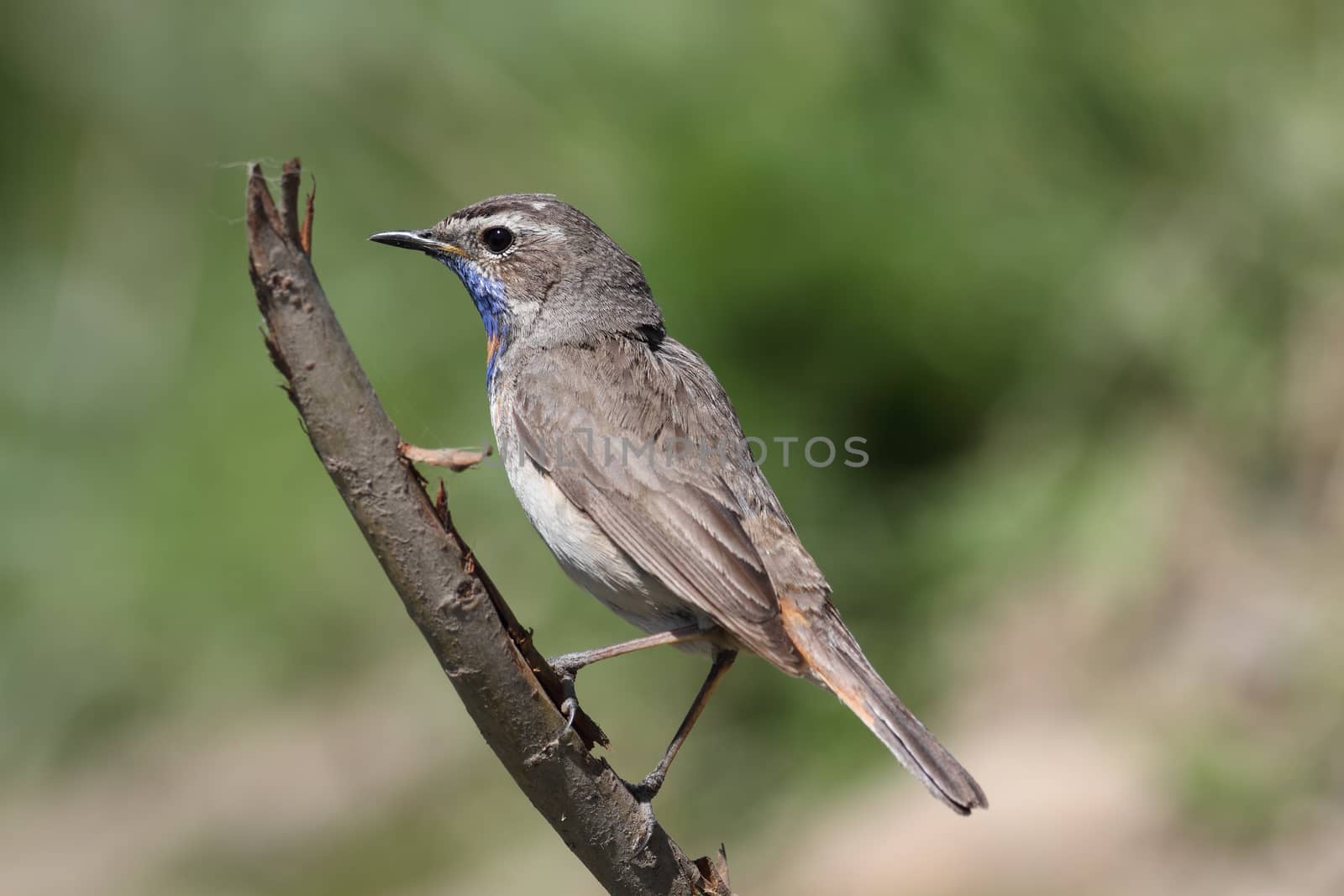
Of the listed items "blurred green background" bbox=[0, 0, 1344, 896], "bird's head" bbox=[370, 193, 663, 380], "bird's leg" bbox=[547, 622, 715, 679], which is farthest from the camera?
"blurred green background" bbox=[0, 0, 1344, 896]

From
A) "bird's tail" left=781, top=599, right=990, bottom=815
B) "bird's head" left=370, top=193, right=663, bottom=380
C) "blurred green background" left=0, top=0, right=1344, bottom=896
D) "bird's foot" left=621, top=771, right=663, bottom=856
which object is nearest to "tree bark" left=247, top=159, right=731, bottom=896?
"bird's foot" left=621, top=771, right=663, bottom=856

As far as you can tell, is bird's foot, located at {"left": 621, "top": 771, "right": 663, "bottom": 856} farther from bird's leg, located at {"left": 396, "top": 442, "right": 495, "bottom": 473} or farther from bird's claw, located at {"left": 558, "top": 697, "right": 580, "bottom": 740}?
bird's leg, located at {"left": 396, "top": 442, "right": 495, "bottom": 473}

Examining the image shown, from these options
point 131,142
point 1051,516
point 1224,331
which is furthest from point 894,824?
point 131,142

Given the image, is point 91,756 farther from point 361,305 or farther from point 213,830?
point 361,305

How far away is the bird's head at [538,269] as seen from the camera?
4898 millimetres

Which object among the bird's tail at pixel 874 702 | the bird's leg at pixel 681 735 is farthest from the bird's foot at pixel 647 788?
the bird's tail at pixel 874 702

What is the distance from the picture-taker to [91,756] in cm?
1012

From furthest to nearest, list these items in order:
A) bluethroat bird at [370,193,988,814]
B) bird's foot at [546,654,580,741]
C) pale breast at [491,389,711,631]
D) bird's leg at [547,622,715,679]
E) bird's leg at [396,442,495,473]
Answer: pale breast at [491,389,711,631] < bluethroat bird at [370,193,988,814] < bird's leg at [547,622,715,679] < bird's foot at [546,654,580,741] < bird's leg at [396,442,495,473]

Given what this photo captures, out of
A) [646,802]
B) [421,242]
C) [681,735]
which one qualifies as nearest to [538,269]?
[421,242]

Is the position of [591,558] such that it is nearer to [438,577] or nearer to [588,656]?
[588,656]

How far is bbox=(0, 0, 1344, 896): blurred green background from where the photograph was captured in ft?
23.9

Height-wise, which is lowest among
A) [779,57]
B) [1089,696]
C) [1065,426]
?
[1089,696]

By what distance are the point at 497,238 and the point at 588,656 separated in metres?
1.77

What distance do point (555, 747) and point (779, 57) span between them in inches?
236
